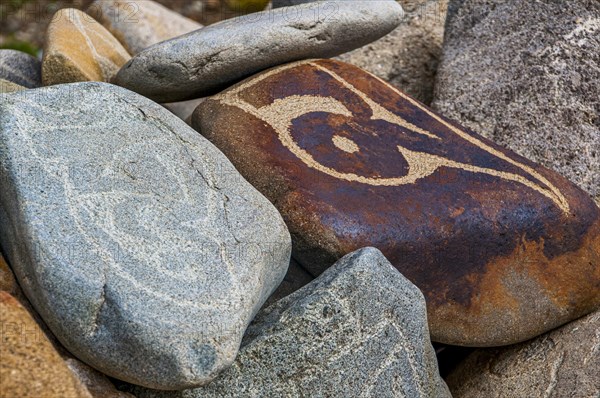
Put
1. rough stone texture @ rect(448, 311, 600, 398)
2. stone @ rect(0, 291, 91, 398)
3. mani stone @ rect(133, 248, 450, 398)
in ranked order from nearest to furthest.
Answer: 1. stone @ rect(0, 291, 91, 398)
2. mani stone @ rect(133, 248, 450, 398)
3. rough stone texture @ rect(448, 311, 600, 398)

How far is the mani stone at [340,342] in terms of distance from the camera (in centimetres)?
224

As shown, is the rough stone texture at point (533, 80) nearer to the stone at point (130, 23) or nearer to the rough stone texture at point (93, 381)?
the stone at point (130, 23)

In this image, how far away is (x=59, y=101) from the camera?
2461mm

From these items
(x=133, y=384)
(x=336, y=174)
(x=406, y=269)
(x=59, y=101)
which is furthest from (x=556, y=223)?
(x=59, y=101)

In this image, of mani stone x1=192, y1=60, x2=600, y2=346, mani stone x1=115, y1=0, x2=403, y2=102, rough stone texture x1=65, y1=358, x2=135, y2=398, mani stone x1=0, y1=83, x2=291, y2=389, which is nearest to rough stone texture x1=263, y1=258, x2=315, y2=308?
mani stone x1=192, y1=60, x2=600, y2=346

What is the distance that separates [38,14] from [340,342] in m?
5.82

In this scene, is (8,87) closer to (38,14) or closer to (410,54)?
(410,54)

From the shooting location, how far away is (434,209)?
2.65 metres

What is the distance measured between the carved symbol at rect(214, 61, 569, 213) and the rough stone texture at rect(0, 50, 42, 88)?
960 millimetres

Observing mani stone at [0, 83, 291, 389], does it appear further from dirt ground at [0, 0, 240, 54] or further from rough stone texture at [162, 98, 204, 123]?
dirt ground at [0, 0, 240, 54]

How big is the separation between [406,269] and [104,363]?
97 centimetres

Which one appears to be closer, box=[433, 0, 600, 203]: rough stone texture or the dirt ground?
box=[433, 0, 600, 203]: rough stone texture

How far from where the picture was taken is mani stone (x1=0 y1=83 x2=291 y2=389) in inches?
80.8

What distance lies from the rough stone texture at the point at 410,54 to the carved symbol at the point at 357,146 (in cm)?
84
